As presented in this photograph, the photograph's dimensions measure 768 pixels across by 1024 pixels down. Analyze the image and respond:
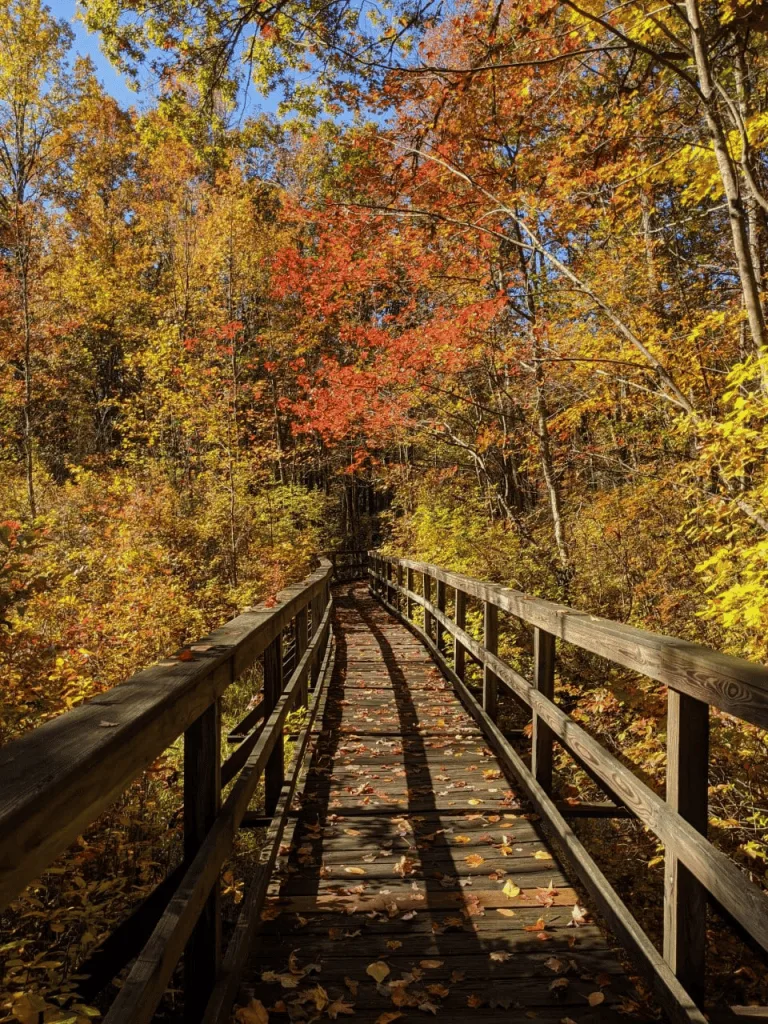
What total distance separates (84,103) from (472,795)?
1674cm

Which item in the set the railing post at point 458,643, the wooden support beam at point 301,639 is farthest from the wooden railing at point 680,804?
the railing post at point 458,643

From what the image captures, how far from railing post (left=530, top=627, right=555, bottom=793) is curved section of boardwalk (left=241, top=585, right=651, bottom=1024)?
0.36m

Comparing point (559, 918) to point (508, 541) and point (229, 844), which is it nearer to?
point (229, 844)

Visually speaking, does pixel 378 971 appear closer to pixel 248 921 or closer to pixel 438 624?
pixel 248 921

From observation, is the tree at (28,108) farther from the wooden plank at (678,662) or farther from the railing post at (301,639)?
the wooden plank at (678,662)

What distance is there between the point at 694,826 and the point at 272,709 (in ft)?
7.55

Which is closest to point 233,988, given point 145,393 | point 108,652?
point 108,652

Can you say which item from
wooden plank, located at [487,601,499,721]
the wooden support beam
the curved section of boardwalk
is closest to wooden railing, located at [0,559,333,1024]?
the curved section of boardwalk

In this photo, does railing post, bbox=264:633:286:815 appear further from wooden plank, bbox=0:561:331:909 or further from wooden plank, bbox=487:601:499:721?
wooden plank, bbox=487:601:499:721

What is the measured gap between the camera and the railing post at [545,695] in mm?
3887

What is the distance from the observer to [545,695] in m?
3.87

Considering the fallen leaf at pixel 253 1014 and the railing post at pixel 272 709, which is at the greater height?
the railing post at pixel 272 709

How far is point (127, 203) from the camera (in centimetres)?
2925

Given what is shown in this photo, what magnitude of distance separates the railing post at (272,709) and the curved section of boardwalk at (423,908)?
276mm
